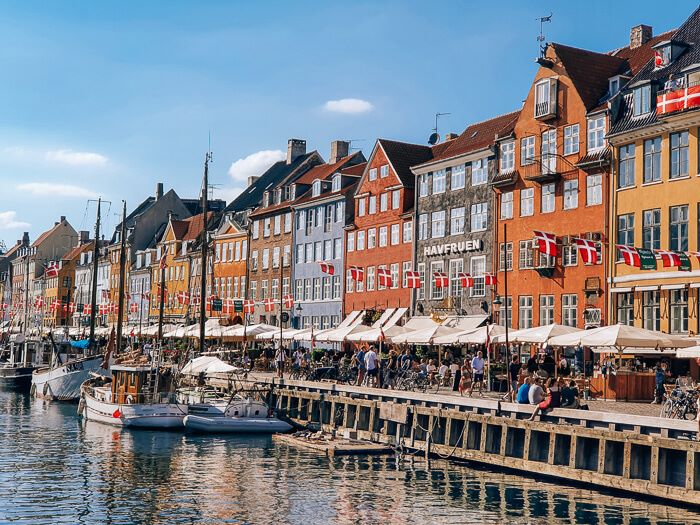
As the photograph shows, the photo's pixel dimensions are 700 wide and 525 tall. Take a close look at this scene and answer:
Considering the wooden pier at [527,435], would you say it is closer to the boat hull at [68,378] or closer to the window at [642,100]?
the window at [642,100]

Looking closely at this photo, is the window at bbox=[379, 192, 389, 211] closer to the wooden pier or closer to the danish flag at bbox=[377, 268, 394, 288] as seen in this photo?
the danish flag at bbox=[377, 268, 394, 288]

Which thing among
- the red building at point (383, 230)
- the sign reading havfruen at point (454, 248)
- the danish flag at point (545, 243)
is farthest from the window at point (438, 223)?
the danish flag at point (545, 243)

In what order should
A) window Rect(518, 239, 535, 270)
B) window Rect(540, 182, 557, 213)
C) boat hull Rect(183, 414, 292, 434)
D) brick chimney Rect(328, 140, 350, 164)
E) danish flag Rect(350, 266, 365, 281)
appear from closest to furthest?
1. boat hull Rect(183, 414, 292, 434)
2. window Rect(540, 182, 557, 213)
3. window Rect(518, 239, 535, 270)
4. danish flag Rect(350, 266, 365, 281)
5. brick chimney Rect(328, 140, 350, 164)

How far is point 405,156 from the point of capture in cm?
6619

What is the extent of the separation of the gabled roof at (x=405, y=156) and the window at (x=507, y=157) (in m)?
10.5

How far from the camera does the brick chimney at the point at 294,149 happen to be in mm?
91425

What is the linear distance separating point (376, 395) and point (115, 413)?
12.9 m

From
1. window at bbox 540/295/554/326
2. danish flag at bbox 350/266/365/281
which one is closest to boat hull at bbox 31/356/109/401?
danish flag at bbox 350/266/365/281

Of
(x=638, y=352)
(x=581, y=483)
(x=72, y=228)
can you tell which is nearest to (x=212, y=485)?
(x=581, y=483)

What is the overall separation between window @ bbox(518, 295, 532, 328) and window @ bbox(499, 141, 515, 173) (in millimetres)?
7233

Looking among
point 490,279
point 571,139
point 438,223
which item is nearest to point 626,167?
point 571,139

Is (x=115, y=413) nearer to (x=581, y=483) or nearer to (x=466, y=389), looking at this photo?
(x=466, y=389)

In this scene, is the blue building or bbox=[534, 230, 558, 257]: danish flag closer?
bbox=[534, 230, 558, 257]: danish flag

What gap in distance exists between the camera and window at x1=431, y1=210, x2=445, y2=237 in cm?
5934
